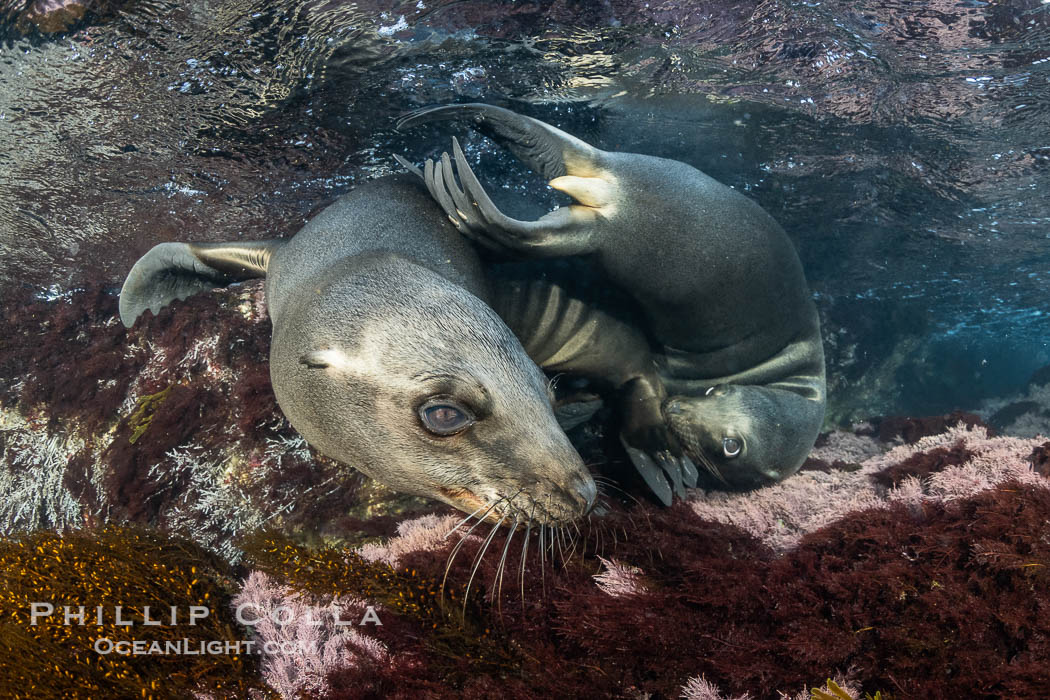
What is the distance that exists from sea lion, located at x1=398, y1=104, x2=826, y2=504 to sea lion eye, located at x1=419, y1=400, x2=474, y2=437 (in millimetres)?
1255

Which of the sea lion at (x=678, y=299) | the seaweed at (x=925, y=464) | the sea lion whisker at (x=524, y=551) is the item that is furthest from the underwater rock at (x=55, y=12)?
the seaweed at (x=925, y=464)

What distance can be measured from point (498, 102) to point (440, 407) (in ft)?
14.4

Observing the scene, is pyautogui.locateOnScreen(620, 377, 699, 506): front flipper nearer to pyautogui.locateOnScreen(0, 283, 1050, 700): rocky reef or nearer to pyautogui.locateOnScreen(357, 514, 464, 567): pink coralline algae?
pyautogui.locateOnScreen(0, 283, 1050, 700): rocky reef

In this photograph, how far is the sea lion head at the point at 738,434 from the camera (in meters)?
3.63

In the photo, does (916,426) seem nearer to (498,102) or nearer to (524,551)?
(498,102)

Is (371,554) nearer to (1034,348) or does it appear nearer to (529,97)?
(529,97)

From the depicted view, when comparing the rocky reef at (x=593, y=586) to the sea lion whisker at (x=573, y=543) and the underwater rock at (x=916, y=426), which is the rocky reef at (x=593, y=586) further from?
the underwater rock at (x=916, y=426)

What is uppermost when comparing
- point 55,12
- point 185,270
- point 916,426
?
point 55,12

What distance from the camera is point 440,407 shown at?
1.98 m

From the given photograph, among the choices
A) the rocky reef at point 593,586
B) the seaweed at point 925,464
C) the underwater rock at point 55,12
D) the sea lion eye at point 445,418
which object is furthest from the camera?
the underwater rock at point 55,12

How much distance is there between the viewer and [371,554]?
2916 mm

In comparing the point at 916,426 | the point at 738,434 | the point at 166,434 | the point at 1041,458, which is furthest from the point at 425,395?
the point at 916,426

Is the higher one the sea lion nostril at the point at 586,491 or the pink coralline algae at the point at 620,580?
the sea lion nostril at the point at 586,491

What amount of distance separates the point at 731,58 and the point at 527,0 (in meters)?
2.04
